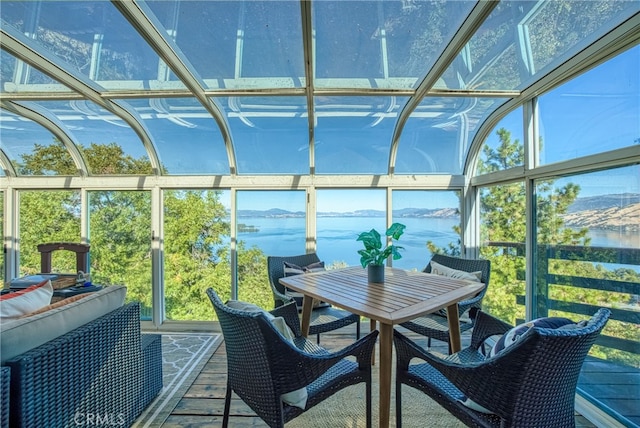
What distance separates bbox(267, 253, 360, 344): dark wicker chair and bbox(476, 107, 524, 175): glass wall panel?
2.55 m

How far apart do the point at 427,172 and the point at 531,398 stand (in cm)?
320

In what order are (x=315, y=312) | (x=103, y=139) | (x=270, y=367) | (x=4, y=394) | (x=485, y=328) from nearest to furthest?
(x=4, y=394) < (x=270, y=367) < (x=485, y=328) < (x=315, y=312) < (x=103, y=139)

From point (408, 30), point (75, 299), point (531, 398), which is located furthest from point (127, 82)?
point (531, 398)

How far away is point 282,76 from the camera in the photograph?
270cm

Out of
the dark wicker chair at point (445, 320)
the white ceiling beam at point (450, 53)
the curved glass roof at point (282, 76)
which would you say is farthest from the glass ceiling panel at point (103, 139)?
the dark wicker chair at point (445, 320)

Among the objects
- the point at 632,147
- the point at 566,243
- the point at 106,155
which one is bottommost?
the point at 566,243

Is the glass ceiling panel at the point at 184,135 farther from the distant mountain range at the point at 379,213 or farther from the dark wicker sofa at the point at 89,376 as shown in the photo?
the dark wicker sofa at the point at 89,376

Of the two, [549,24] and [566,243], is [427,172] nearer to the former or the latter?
[566,243]

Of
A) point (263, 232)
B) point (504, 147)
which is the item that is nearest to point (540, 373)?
point (504, 147)

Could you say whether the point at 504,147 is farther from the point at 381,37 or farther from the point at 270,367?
the point at 270,367

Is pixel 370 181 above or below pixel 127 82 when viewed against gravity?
below

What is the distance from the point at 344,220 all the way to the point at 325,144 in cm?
115

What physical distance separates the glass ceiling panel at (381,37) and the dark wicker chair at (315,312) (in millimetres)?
2104

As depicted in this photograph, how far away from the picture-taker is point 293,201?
4.05m
